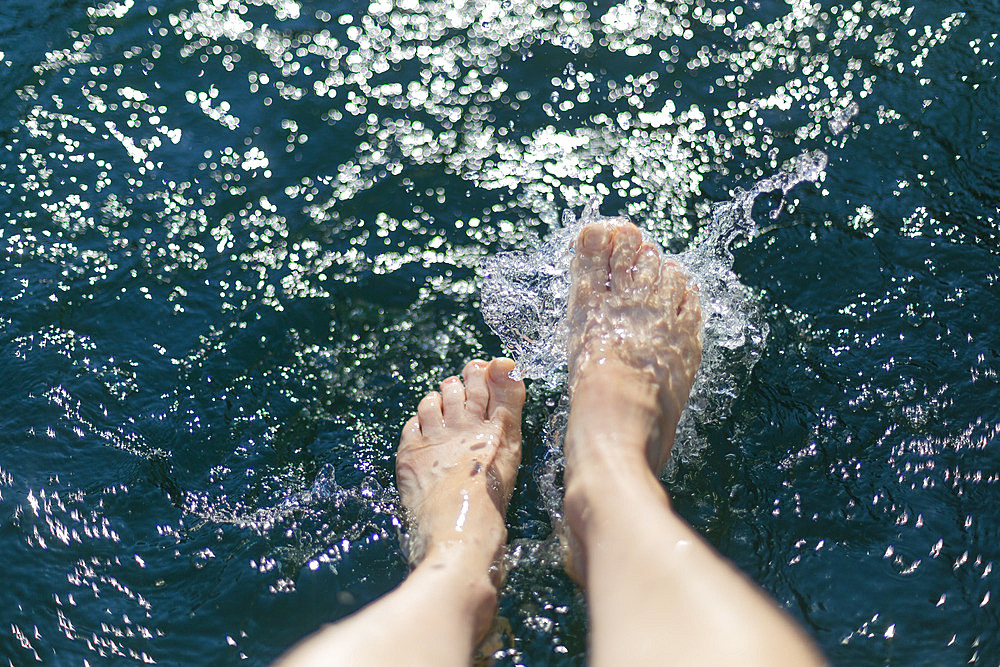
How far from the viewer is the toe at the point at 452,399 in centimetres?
197

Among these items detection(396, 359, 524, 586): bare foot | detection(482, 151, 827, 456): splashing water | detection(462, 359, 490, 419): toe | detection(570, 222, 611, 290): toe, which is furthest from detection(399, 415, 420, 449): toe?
detection(570, 222, 611, 290): toe

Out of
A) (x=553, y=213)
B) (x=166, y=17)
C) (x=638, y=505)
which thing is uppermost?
(x=166, y=17)

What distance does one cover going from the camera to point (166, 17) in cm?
259

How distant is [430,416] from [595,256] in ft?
1.89

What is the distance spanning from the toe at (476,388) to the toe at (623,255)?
0.39m

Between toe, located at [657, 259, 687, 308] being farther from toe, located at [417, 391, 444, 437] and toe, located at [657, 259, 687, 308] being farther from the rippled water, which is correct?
toe, located at [417, 391, 444, 437]

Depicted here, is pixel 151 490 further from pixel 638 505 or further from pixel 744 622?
pixel 744 622

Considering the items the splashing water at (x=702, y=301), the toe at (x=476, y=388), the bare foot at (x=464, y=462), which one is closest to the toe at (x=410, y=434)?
the bare foot at (x=464, y=462)

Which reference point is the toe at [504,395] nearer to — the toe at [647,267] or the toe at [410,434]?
the toe at [410,434]

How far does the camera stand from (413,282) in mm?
2043

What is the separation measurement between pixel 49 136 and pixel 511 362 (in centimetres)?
145

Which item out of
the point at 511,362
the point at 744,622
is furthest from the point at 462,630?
the point at 511,362

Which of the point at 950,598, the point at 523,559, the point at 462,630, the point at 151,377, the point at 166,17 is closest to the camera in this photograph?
the point at 462,630

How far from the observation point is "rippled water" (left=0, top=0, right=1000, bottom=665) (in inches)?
63.4
